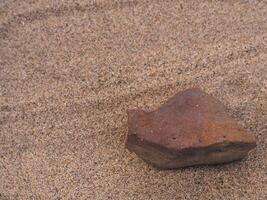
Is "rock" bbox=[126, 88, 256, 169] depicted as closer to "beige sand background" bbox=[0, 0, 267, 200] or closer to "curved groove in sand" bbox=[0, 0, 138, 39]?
"beige sand background" bbox=[0, 0, 267, 200]

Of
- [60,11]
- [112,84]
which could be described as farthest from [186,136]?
[60,11]

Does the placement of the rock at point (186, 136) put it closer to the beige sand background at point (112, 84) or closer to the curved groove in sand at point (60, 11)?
the beige sand background at point (112, 84)

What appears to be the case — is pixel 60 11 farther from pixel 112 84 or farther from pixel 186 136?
pixel 186 136

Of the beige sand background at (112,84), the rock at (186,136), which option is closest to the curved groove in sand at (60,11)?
the beige sand background at (112,84)

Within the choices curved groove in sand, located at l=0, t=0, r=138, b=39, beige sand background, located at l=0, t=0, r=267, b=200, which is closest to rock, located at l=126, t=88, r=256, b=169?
beige sand background, located at l=0, t=0, r=267, b=200

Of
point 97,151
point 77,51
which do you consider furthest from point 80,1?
point 97,151

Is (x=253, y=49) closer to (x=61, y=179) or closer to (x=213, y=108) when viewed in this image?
(x=213, y=108)

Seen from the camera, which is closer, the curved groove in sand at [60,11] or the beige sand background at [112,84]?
the beige sand background at [112,84]

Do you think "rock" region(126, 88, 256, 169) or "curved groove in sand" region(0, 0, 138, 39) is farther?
"curved groove in sand" region(0, 0, 138, 39)
